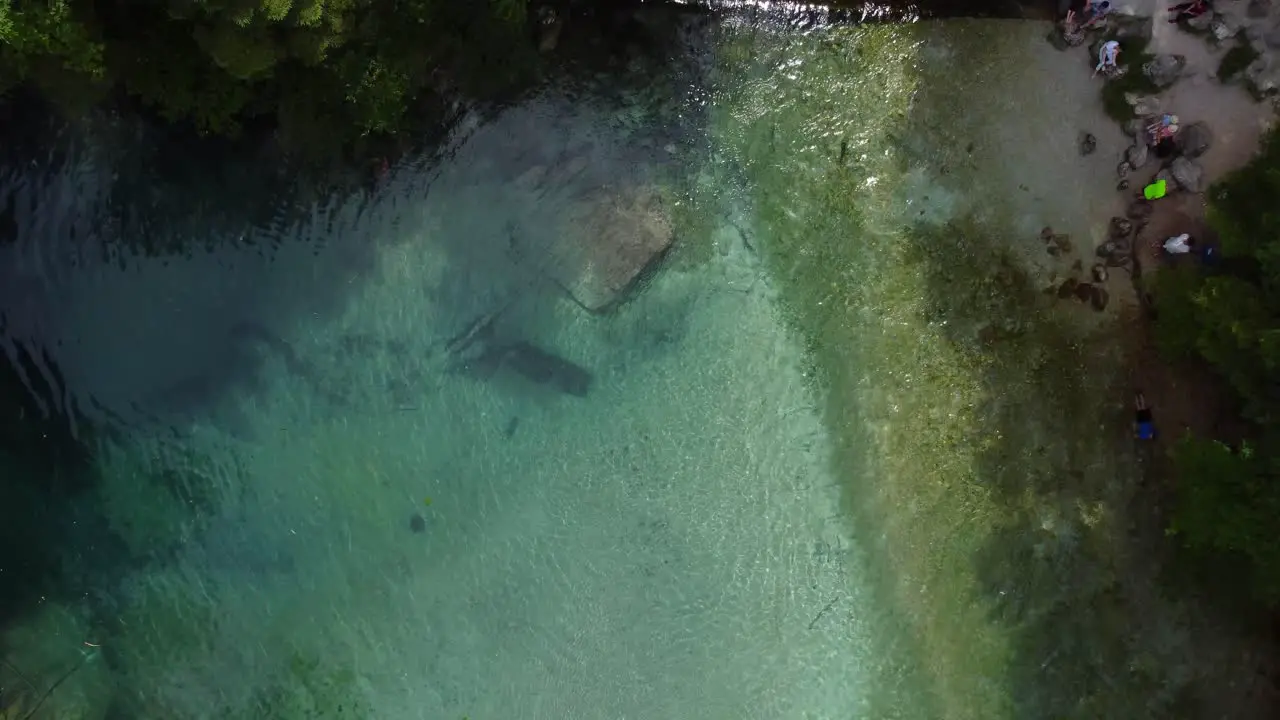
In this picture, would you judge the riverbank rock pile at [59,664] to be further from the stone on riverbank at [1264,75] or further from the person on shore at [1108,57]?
the stone on riverbank at [1264,75]

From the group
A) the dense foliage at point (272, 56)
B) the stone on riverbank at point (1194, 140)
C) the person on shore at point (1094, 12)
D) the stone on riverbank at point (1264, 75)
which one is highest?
the dense foliage at point (272, 56)

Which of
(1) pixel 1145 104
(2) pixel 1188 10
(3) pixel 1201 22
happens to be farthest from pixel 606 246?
(3) pixel 1201 22

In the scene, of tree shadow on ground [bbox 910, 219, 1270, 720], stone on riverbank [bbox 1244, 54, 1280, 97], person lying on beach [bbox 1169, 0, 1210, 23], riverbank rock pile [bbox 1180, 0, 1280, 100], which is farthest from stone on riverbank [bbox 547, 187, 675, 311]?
stone on riverbank [bbox 1244, 54, 1280, 97]

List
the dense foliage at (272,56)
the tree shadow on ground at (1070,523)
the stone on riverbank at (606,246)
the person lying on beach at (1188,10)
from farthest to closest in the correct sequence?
the stone on riverbank at (606,246) < the tree shadow on ground at (1070,523) < the person lying on beach at (1188,10) < the dense foliage at (272,56)

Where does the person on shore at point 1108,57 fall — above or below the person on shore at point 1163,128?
above

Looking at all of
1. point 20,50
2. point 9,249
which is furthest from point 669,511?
point 9,249

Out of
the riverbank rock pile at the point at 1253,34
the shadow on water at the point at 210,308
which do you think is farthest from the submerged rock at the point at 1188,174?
the shadow on water at the point at 210,308

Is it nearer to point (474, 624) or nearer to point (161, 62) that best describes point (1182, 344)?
point (474, 624)

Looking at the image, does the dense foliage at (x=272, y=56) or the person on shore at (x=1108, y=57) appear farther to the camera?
the person on shore at (x=1108, y=57)
